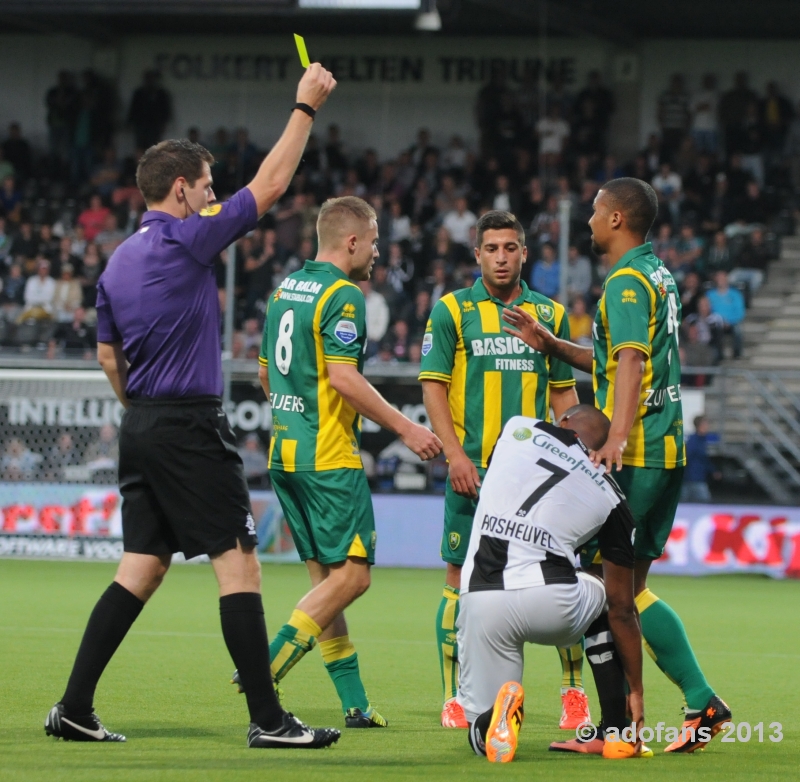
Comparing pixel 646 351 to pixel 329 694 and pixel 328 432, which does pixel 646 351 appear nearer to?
pixel 328 432

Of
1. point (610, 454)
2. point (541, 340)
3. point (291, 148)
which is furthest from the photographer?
point (541, 340)

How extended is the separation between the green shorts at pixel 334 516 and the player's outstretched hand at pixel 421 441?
406 mm

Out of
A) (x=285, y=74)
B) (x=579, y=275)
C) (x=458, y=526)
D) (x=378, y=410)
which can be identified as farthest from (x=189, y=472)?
(x=285, y=74)

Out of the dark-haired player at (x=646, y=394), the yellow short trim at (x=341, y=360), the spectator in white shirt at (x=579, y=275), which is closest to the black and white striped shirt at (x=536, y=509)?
the dark-haired player at (x=646, y=394)

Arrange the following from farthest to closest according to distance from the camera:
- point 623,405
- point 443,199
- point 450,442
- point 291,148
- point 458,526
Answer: point 443,199
point 458,526
point 450,442
point 623,405
point 291,148

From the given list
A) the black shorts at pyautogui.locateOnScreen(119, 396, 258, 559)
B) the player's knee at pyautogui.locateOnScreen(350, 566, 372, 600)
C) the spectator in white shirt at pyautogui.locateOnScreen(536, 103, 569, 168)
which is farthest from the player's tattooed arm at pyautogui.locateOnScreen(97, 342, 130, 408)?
the spectator in white shirt at pyautogui.locateOnScreen(536, 103, 569, 168)

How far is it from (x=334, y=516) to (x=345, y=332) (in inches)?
29.9

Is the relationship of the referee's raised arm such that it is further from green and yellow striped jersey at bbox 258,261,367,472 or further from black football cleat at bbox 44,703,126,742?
black football cleat at bbox 44,703,126,742

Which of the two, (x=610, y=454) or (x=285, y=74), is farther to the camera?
(x=285, y=74)

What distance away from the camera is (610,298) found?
545cm

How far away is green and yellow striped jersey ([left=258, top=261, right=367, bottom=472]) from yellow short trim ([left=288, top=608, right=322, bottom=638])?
610mm

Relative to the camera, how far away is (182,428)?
195 inches

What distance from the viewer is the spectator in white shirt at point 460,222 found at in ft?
68.3

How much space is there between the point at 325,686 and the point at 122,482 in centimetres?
237
